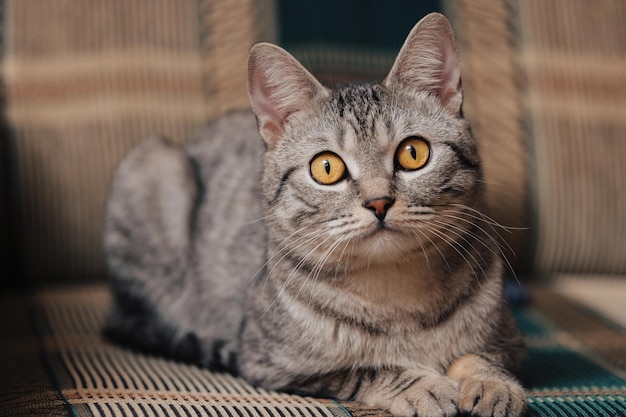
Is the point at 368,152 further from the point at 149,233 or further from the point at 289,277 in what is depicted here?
the point at 149,233

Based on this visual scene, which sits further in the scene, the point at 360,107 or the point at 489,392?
the point at 360,107

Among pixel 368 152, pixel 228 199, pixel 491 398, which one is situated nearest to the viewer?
pixel 491 398

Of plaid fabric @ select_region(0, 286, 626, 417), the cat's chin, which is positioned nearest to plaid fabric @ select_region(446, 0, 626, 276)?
plaid fabric @ select_region(0, 286, 626, 417)

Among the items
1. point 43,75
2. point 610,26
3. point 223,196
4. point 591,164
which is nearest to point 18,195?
point 43,75

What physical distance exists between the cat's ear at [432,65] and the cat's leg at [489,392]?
0.42 metres

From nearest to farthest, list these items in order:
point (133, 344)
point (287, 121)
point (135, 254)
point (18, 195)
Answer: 1. point (287, 121)
2. point (133, 344)
3. point (135, 254)
4. point (18, 195)

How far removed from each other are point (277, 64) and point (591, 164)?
1.07 metres

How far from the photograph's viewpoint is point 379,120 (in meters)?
1.24

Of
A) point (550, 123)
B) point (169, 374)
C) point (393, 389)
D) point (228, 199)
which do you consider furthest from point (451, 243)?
point (550, 123)

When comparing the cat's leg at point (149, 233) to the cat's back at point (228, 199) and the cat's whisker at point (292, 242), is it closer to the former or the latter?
the cat's back at point (228, 199)

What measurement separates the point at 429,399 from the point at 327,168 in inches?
15.1

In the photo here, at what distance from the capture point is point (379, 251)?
1.18m

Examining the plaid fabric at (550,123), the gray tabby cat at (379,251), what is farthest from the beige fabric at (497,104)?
the gray tabby cat at (379,251)

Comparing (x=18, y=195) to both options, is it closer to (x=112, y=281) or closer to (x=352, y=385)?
(x=112, y=281)
